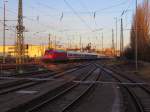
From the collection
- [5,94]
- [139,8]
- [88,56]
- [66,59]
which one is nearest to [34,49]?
[88,56]

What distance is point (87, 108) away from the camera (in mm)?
17359

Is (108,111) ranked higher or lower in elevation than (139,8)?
lower

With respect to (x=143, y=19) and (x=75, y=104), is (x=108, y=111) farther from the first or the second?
(x=143, y=19)

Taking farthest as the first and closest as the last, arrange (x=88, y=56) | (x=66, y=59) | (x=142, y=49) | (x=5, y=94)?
(x=88, y=56)
(x=66, y=59)
(x=142, y=49)
(x=5, y=94)

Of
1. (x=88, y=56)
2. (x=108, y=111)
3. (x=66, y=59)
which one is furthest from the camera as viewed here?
(x=88, y=56)

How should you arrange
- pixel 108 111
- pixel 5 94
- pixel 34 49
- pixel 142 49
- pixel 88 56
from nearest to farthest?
1. pixel 108 111
2. pixel 5 94
3. pixel 142 49
4. pixel 88 56
5. pixel 34 49

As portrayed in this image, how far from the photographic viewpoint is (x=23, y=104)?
16.9 metres

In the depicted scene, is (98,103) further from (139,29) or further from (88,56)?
(88,56)

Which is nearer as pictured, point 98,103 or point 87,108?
point 87,108

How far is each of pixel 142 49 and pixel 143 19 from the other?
5.81 m

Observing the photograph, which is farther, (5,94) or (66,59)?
(66,59)

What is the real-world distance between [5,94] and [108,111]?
25.8 feet

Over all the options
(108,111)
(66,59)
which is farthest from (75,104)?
(66,59)

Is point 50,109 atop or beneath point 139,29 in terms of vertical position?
beneath
